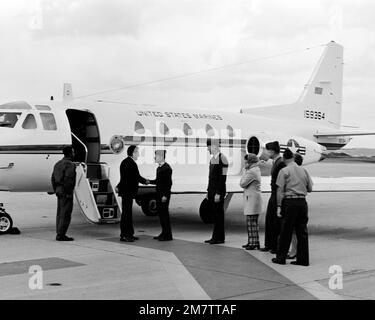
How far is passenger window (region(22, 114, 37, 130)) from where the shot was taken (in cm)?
1363

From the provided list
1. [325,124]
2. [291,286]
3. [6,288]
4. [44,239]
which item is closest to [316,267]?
[291,286]

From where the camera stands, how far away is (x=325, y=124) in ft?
73.9

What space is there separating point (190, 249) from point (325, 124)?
1267cm

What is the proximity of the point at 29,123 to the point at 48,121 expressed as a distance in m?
0.43

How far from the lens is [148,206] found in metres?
17.3

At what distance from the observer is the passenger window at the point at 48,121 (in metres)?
13.8

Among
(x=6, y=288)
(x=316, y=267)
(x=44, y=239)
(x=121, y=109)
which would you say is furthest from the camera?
(x=121, y=109)

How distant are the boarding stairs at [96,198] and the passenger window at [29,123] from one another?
1.36 meters

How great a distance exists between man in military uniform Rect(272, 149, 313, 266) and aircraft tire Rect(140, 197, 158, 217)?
767 cm

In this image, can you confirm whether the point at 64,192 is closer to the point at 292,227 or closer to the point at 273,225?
the point at 273,225

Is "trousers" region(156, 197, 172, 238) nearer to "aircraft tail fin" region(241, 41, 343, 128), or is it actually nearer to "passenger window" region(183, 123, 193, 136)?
"passenger window" region(183, 123, 193, 136)
